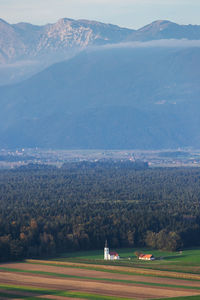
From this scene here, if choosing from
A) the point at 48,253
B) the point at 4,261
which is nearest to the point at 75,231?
the point at 48,253

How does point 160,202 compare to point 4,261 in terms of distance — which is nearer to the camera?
point 4,261

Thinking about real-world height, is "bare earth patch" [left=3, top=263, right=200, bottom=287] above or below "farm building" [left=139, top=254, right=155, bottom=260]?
below

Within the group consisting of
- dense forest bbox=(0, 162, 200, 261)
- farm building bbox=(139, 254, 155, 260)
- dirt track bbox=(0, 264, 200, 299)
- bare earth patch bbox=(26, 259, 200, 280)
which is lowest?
dirt track bbox=(0, 264, 200, 299)

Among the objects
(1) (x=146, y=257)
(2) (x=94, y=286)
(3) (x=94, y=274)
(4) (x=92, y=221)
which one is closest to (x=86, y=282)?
(2) (x=94, y=286)

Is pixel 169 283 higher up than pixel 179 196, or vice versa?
pixel 179 196

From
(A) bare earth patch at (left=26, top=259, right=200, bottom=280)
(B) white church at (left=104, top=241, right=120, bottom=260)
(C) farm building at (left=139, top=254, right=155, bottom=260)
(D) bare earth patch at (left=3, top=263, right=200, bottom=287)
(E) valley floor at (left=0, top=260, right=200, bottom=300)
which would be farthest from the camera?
(B) white church at (left=104, top=241, right=120, bottom=260)

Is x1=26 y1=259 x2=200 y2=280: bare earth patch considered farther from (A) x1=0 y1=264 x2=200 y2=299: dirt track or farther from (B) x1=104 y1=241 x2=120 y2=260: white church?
(A) x1=0 y1=264 x2=200 y2=299: dirt track

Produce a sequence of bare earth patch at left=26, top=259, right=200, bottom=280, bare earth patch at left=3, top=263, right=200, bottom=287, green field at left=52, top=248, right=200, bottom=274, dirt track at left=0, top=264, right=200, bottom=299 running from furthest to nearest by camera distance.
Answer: green field at left=52, top=248, right=200, bottom=274 < bare earth patch at left=26, top=259, right=200, bottom=280 < bare earth patch at left=3, top=263, right=200, bottom=287 < dirt track at left=0, top=264, right=200, bottom=299

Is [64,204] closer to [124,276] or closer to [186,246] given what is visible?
[186,246]

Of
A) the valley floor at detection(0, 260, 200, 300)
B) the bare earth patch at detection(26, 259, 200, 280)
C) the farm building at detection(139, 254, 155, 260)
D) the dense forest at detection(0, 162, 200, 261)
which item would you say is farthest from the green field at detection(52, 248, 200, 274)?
the valley floor at detection(0, 260, 200, 300)
